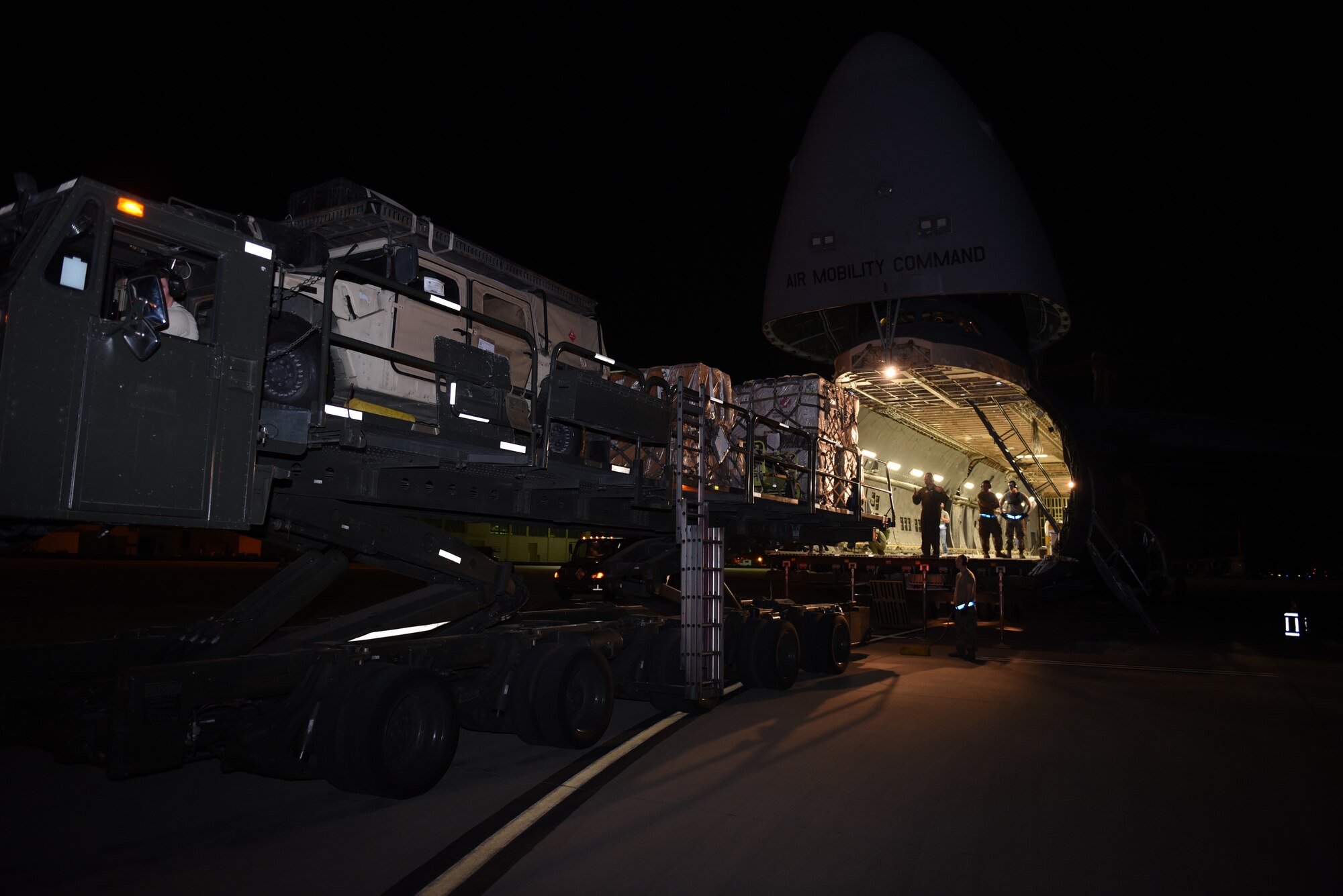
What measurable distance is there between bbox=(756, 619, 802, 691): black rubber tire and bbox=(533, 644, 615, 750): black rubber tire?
3.22 meters

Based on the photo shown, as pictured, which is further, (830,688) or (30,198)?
(830,688)

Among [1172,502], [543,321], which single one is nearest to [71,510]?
[543,321]

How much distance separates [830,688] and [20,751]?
8.72 m

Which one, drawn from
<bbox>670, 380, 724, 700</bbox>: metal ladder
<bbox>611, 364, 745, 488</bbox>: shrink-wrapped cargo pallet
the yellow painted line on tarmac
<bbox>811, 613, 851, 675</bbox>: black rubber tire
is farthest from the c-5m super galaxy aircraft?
<bbox>670, 380, 724, 700</bbox>: metal ladder

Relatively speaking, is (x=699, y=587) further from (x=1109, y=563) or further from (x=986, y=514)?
(x=986, y=514)

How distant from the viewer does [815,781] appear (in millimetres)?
6895

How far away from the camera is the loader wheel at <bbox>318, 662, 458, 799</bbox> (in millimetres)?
5820

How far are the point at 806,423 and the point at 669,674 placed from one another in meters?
4.04

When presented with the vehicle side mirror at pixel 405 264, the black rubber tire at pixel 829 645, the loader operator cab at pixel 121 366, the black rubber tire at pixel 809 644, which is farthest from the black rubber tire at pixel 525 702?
the black rubber tire at pixel 829 645

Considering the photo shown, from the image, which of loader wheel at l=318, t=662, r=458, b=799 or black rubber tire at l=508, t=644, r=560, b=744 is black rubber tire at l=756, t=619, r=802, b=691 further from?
loader wheel at l=318, t=662, r=458, b=799

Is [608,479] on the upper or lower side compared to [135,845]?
upper

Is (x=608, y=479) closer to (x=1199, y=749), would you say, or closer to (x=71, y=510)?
(x=71, y=510)

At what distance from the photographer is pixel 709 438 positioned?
1030 centimetres

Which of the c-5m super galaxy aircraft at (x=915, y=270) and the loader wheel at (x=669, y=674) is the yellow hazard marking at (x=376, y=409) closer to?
the loader wheel at (x=669, y=674)
